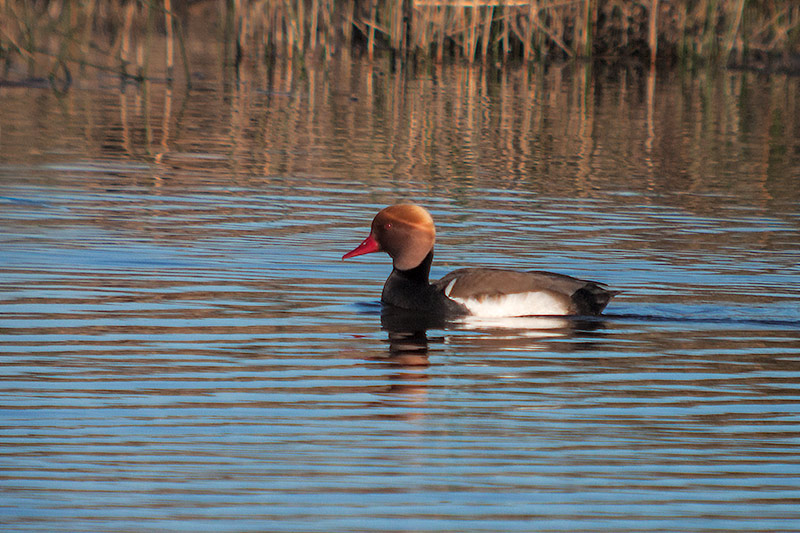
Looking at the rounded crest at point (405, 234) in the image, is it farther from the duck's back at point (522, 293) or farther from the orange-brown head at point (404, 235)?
the duck's back at point (522, 293)

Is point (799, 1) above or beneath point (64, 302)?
above

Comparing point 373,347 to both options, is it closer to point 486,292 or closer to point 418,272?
point 486,292

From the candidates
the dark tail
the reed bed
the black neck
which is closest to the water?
the dark tail

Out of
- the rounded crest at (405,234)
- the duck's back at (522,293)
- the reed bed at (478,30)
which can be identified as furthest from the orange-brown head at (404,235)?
the reed bed at (478,30)

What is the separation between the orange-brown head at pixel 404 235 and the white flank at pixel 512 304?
0.48 m

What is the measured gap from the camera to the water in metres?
4.97

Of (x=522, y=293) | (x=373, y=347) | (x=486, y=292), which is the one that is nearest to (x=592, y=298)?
(x=522, y=293)

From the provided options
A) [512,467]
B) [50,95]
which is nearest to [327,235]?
[512,467]

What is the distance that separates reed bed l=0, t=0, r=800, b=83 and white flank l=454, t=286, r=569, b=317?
19.3m

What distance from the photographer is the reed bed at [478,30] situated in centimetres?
2989

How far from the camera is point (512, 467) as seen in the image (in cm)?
532

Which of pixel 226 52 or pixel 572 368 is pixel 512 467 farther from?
pixel 226 52

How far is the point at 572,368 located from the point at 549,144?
12.5 meters

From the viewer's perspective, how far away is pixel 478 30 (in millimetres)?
31922
